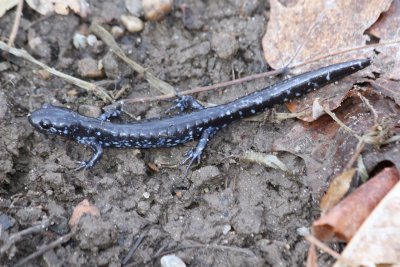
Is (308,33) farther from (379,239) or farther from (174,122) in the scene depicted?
(379,239)

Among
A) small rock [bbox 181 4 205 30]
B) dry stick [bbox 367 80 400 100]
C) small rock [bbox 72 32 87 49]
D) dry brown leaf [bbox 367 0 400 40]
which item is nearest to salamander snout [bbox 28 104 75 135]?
small rock [bbox 72 32 87 49]

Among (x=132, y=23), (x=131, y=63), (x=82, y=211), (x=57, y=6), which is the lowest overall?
(x=82, y=211)

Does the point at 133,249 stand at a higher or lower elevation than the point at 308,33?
lower

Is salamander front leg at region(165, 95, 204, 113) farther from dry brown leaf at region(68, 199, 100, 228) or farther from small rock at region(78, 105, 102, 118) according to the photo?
dry brown leaf at region(68, 199, 100, 228)

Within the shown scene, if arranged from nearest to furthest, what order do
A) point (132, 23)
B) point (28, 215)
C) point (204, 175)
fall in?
point (28, 215)
point (204, 175)
point (132, 23)

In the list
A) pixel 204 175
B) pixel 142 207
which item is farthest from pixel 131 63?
pixel 142 207

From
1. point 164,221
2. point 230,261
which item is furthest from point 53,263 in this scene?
point 230,261
